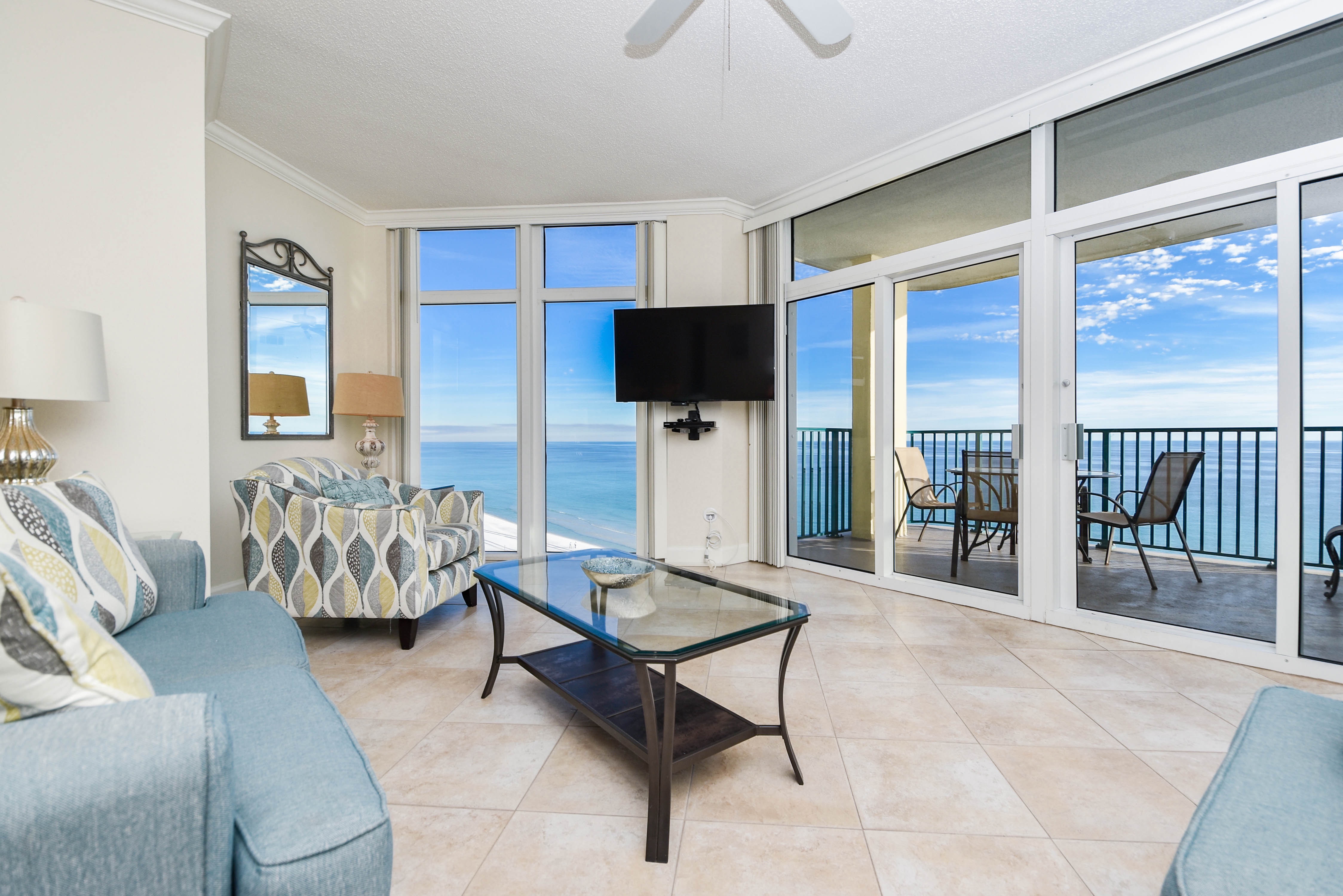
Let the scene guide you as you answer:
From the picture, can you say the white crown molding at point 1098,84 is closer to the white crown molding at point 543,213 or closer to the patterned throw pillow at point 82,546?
the white crown molding at point 543,213

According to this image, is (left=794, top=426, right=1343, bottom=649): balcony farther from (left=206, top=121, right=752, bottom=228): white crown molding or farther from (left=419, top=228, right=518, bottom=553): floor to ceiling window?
(left=419, top=228, right=518, bottom=553): floor to ceiling window

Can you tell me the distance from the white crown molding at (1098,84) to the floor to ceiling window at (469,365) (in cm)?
245

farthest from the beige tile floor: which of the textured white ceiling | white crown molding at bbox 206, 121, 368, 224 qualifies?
A: white crown molding at bbox 206, 121, 368, 224

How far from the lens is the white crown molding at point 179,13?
2.29m

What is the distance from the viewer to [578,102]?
3.21 meters

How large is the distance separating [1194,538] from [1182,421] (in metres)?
0.66

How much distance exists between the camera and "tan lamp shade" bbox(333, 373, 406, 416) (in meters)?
3.87

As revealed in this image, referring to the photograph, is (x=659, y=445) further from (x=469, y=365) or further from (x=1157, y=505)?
(x=1157, y=505)

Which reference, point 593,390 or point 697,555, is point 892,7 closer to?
point 593,390

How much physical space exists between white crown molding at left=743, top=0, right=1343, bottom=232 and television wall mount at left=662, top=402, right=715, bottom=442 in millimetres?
1623

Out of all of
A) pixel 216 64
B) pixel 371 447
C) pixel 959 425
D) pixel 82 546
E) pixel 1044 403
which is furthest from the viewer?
pixel 371 447

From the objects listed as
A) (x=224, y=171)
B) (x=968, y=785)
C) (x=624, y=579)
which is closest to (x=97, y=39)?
(x=224, y=171)

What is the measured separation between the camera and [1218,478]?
2.83 metres

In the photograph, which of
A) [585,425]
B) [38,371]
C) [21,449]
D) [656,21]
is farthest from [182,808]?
[585,425]
